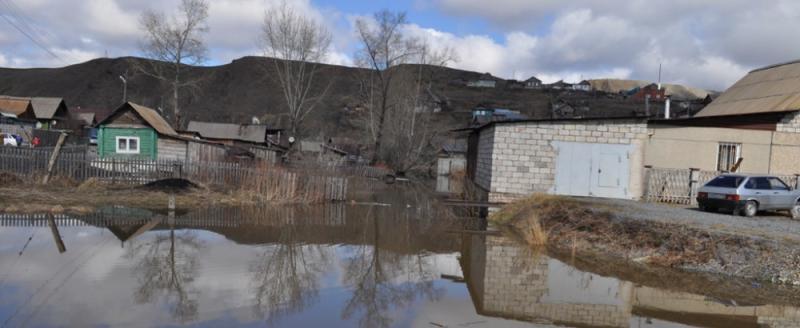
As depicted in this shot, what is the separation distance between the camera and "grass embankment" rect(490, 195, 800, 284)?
1091 centimetres

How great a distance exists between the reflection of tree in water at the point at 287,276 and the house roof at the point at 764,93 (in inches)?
857

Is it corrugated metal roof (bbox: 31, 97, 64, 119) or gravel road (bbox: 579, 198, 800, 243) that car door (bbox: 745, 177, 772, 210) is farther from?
corrugated metal roof (bbox: 31, 97, 64, 119)

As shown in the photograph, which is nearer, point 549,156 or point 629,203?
point 629,203

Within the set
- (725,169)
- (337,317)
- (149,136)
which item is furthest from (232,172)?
(725,169)

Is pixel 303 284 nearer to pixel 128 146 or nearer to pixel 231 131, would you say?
pixel 128 146

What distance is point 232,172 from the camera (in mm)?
22797

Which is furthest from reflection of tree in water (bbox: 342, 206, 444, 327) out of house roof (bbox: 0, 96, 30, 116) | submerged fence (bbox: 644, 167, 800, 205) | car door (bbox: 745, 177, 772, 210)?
house roof (bbox: 0, 96, 30, 116)

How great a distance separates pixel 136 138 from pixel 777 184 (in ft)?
101

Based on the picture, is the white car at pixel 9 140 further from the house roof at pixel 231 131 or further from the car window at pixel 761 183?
the car window at pixel 761 183

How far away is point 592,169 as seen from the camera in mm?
19828

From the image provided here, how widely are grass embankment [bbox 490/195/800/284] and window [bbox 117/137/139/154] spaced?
78.8ft

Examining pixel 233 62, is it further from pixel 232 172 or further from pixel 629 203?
pixel 629 203

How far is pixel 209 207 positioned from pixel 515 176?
35.8 ft

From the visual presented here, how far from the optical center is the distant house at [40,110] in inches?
2142
